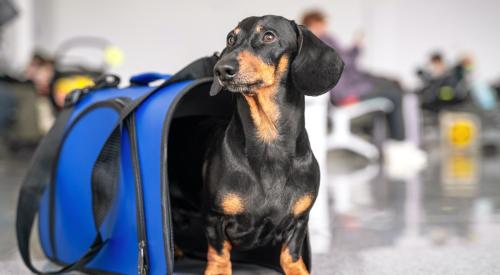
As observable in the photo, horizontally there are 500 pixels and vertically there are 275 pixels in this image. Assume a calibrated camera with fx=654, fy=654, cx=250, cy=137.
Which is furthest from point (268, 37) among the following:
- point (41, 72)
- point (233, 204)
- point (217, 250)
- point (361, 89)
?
point (41, 72)

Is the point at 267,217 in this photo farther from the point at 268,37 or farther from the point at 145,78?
the point at 145,78

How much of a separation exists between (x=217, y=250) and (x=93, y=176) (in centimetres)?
42

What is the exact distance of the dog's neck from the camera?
141cm

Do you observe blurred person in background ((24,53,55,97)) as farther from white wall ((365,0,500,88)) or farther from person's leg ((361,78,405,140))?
white wall ((365,0,500,88))

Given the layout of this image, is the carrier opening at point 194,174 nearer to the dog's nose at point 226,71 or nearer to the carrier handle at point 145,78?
the carrier handle at point 145,78

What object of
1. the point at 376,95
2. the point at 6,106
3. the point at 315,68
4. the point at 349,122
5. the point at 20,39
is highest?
the point at 315,68

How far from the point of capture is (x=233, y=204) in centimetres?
139

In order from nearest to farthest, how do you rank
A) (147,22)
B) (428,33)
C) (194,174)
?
1. (194,174)
2. (147,22)
3. (428,33)

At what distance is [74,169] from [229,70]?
28.1 inches

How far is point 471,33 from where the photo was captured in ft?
31.7

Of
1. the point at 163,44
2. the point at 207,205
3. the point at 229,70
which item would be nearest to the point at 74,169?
the point at 207,205

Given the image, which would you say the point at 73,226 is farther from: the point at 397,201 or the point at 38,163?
the point at 397,201

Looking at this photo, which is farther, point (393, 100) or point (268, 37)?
point (393, 100)

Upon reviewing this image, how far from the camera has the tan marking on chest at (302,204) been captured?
4.63 ft
